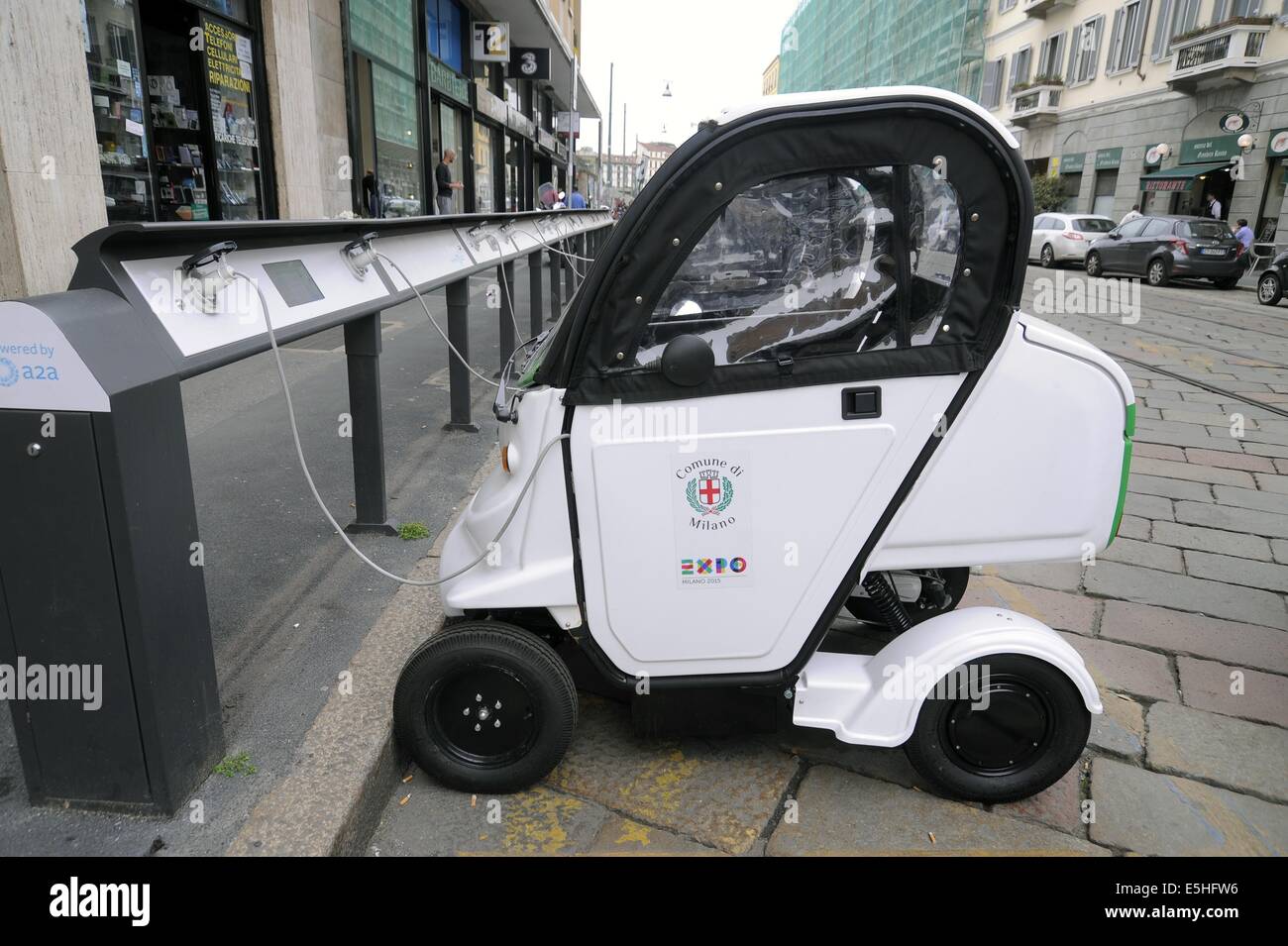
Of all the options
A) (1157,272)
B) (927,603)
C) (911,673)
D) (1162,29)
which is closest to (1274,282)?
(1157,272)

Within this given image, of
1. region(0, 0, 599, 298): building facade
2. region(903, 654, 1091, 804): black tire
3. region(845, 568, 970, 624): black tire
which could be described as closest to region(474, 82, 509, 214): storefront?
region(0, 0, 599, 298): building facade

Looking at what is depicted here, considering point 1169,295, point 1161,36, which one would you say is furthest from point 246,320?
point 1161,36

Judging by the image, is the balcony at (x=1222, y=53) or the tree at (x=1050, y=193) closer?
the balcony at (x=1222, y=53)

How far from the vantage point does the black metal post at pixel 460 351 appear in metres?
4.97

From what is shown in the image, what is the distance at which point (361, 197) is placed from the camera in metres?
12.0

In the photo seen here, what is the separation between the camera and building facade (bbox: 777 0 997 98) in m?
42.4

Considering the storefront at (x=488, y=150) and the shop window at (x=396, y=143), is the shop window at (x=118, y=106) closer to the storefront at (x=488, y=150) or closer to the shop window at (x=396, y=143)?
the shop window at (x=396, y=143)

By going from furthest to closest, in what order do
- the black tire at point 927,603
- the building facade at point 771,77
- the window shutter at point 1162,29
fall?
the building facade at point 771,77 < the window shutter at point 1162,29 < the black tire at point 927,603

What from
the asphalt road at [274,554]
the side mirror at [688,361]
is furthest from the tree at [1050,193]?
the side mirror at [688,361]

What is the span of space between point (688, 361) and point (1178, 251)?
19556mm

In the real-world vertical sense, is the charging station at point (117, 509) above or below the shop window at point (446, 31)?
below

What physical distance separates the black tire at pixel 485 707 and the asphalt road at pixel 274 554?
1.19 feet

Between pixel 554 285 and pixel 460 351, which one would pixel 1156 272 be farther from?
pixel 460 351

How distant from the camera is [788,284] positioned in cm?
218
